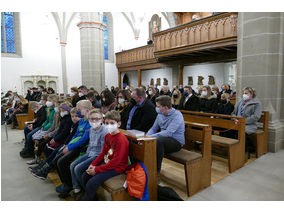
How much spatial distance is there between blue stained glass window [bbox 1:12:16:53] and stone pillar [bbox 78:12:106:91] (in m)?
7.59

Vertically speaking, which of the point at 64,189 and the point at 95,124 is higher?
the point at 95,124

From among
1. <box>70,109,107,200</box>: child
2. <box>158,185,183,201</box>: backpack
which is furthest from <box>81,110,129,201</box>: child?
<box>158,185,183,201</box>: backpack

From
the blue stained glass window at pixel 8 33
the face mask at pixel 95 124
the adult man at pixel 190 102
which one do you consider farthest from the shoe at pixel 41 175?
the blue stained glass window at pixel 8 33

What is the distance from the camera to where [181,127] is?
125 inches

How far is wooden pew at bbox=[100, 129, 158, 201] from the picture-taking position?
7.70 ft

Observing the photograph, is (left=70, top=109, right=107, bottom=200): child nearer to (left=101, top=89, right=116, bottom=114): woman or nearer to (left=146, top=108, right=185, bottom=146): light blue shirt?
(left=146, top=108, right=185, bottom=146): light blue shirt

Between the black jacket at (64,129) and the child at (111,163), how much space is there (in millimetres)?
1510

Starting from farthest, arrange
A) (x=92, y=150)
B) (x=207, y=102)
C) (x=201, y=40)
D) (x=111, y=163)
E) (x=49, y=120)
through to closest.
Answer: (x=201, y=40) → (x=207, y=102) → (x=49, y=120) → (x=92, y=150) → (x=111, y=163)

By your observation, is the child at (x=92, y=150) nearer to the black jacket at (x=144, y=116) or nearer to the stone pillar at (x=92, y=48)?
the black jacket at (x=144, y=116)

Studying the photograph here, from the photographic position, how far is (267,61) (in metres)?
4.80

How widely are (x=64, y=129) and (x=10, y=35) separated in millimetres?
14142

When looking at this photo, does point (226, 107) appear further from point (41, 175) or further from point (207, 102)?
point (41, 175)

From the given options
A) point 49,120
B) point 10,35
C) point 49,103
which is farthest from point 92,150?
point 10,35

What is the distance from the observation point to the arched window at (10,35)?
569 inches
